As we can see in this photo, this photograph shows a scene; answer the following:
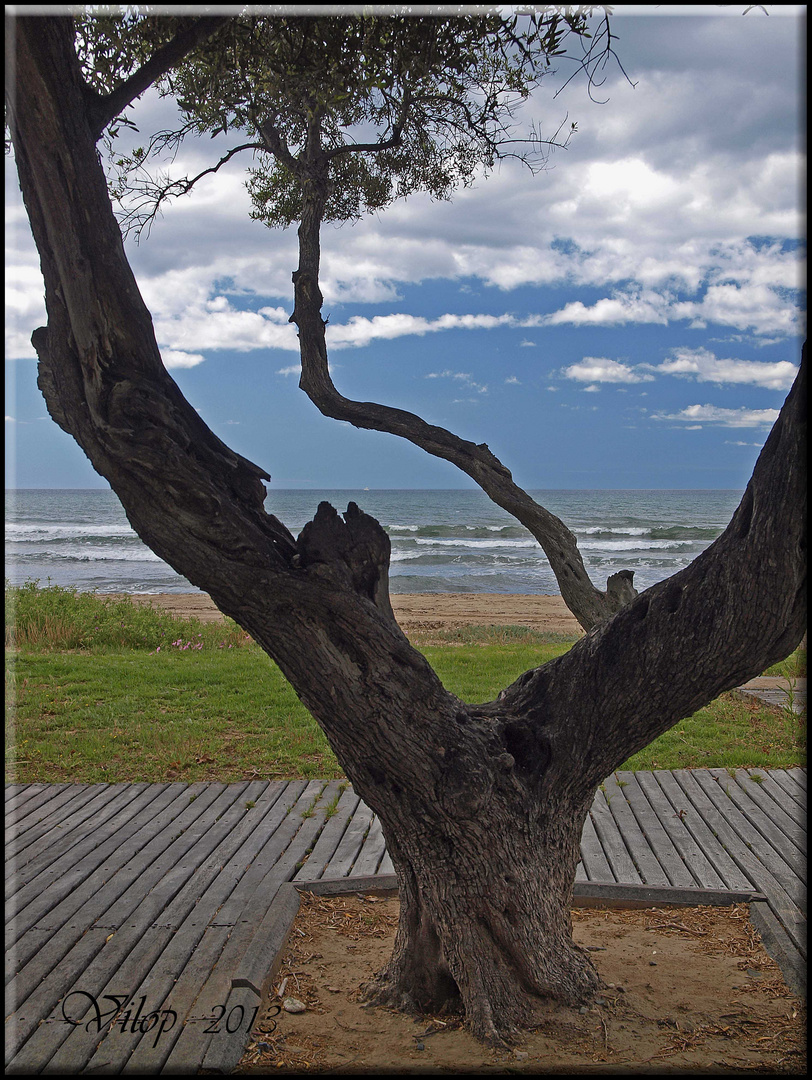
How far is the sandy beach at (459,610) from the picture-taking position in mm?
18016

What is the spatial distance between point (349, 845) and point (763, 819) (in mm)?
2837

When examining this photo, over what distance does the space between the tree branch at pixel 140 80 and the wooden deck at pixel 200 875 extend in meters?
3.49

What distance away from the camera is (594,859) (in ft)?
16.1

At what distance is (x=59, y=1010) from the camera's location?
11.1ft

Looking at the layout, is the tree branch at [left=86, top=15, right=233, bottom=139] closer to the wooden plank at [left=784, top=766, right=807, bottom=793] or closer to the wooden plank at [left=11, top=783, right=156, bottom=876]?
the wooden plank at [left=11, top=783, right=156, bottom=876]

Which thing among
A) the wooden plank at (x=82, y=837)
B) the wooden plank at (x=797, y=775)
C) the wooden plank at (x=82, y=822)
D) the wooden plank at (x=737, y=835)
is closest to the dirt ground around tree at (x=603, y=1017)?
the wooden plank at (x=737, y=835)

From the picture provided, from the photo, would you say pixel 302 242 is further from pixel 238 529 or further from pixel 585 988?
pixel 585 988

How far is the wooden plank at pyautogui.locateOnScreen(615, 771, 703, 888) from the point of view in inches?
183

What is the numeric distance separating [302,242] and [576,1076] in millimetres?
4217

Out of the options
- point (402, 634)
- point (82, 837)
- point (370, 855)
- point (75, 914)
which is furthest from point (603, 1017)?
point (82, 837)

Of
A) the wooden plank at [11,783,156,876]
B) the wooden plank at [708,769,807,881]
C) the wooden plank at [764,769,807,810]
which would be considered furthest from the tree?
the wooden plank at [764,769,807,810]

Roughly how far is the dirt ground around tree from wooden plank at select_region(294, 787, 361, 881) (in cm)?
52

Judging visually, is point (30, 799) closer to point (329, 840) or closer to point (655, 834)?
point (329, 840)

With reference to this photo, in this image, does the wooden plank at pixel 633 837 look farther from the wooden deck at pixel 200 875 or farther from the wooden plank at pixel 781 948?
the wooden plank at pixel 781 948
